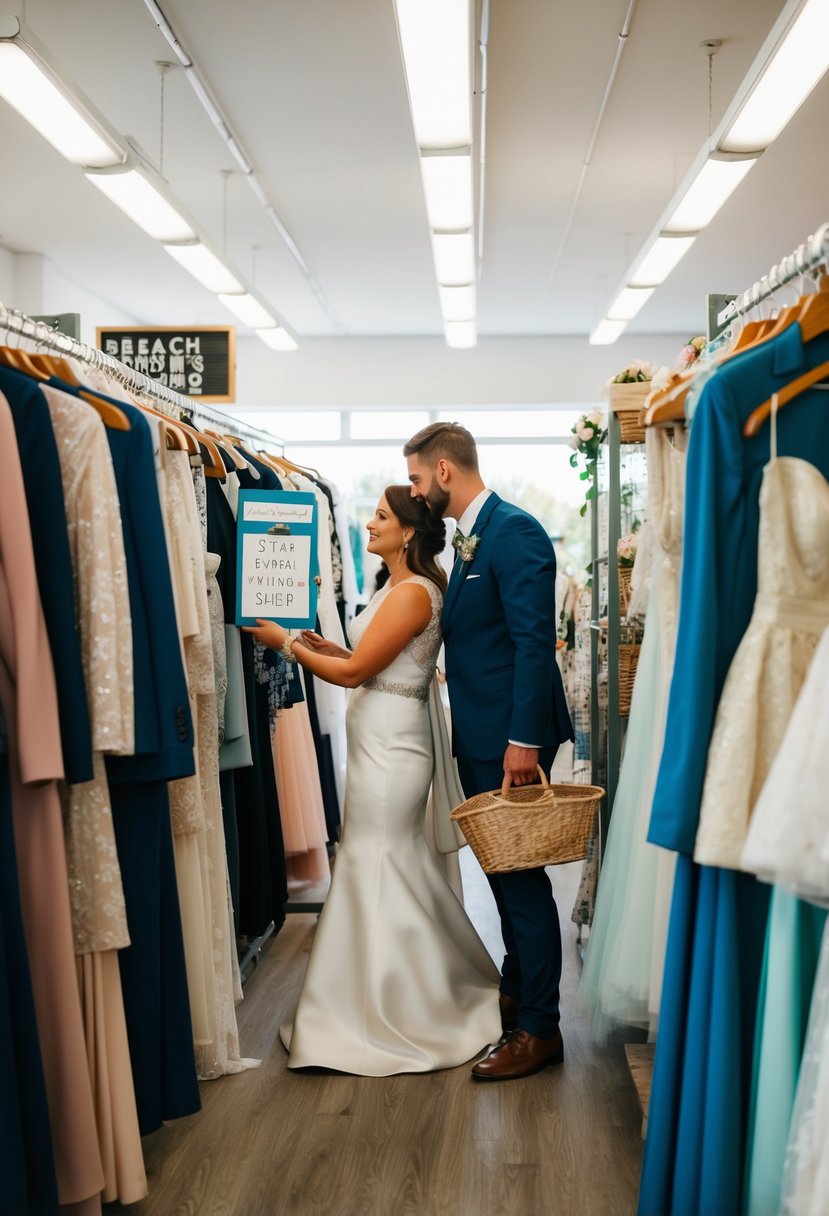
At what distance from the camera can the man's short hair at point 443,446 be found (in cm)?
349

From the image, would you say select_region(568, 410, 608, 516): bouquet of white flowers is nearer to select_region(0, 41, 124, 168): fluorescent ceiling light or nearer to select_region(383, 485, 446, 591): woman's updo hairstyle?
select_region(383, 485, 446, 591): woman's updo hairstyle

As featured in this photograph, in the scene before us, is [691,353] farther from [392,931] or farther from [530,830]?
[392,931]

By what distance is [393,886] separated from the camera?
3428mm

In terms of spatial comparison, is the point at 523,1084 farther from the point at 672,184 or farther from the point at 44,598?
the point at 672,184

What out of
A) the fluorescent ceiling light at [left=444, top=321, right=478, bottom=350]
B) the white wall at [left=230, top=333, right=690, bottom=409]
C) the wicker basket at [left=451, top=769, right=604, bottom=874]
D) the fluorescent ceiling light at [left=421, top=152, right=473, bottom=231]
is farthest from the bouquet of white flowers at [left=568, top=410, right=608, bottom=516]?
the white wall at [left=230, top=333, right=690, bottom=409]

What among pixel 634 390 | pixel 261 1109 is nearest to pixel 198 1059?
pixel 261 1109

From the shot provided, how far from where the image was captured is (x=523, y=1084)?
3.18m

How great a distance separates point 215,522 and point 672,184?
5187 mm

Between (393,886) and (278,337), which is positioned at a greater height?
(278,337)

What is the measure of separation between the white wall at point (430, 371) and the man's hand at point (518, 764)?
29.3 feet

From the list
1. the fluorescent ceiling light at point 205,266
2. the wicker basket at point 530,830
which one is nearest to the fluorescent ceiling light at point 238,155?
the fluorescent ceiling light at point 205,266

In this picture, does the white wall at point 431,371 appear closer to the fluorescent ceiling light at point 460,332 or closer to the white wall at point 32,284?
the fluorescent ceiling light at point 460,332

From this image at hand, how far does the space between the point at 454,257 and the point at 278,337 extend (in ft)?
9.22

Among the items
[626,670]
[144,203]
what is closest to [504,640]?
[626,670]
